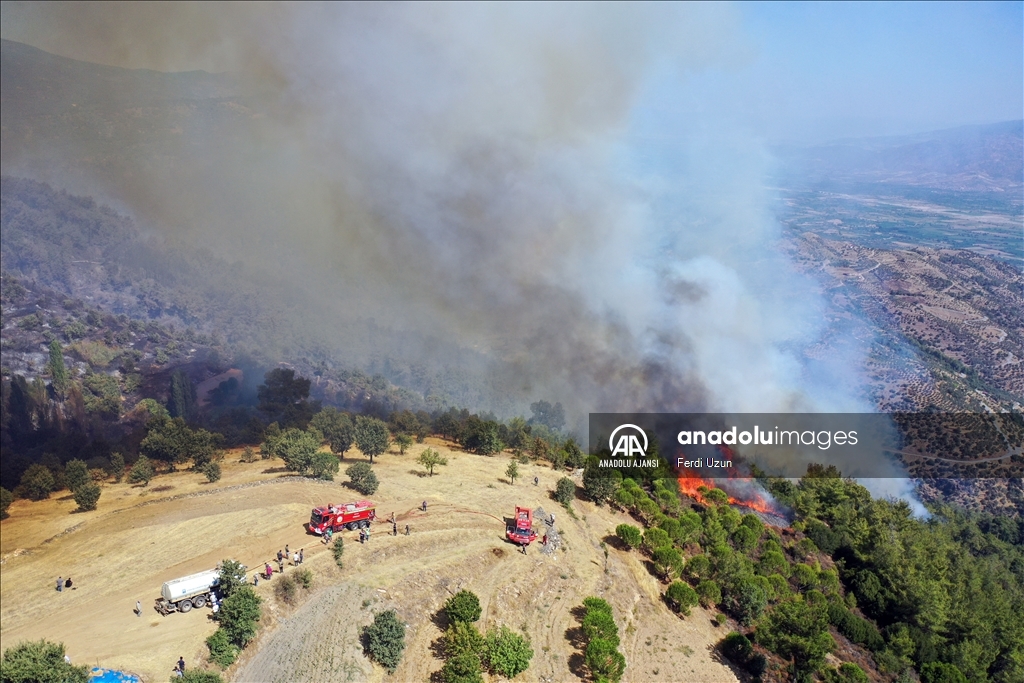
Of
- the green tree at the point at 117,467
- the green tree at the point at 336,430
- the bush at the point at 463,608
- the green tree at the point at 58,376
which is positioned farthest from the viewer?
the green tree at the point at 58,376

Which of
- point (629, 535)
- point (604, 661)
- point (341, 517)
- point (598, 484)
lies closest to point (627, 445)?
point (598, 484)

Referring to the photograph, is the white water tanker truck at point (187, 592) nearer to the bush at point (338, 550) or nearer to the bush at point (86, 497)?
the bush at point (338, 550)

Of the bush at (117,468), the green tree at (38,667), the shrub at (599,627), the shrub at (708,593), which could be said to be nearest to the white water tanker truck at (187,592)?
the green tree at (38,667)

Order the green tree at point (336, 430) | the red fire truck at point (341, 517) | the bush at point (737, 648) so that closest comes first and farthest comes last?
1. the red fire truck at point (341, 517)
2. the bush at point (737, 648)
3. the green tree at point (336, 430)

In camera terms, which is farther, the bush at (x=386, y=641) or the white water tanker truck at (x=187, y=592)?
the white water tanker truck at (x=187, y=592)

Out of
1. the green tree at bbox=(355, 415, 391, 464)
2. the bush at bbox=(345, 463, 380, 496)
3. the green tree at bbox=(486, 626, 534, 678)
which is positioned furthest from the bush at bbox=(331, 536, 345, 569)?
the green tree at bbox=(355, 415, 391, 464)

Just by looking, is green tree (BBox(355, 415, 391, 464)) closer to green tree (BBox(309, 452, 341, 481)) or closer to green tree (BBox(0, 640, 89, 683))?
green tree (BBox(309, 452, 341, 481))

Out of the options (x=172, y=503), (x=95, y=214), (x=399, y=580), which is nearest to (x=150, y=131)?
(x=95, y=214)
